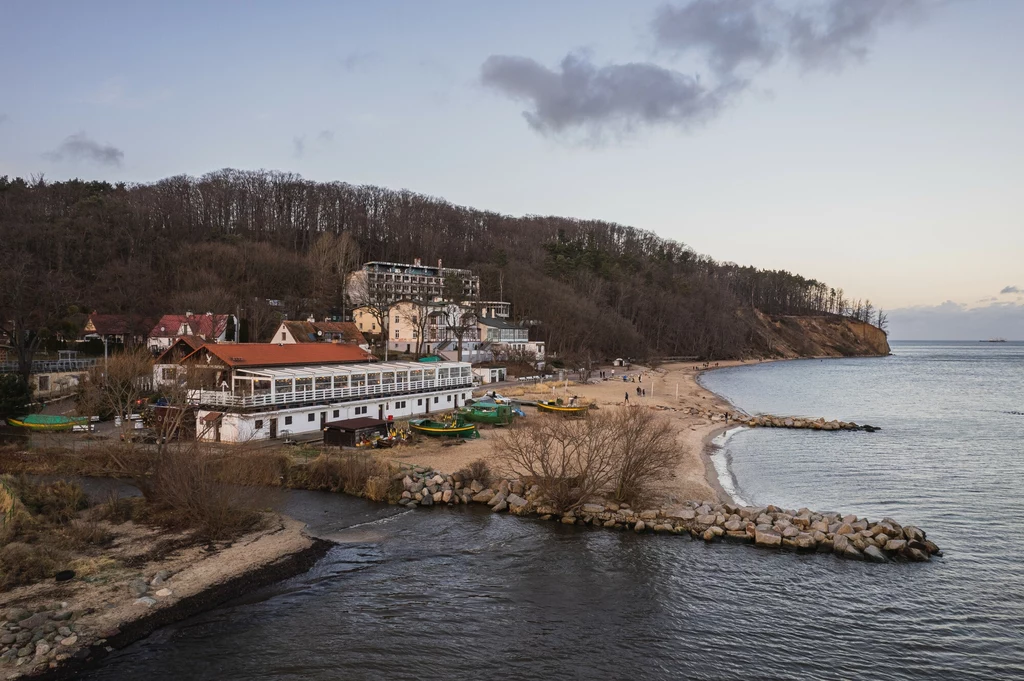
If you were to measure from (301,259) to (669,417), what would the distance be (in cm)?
6560

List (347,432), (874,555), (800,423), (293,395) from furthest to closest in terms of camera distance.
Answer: (800,423) → (293,395) → (347,432) → (874,555)

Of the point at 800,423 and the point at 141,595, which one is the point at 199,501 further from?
the point at 800,423

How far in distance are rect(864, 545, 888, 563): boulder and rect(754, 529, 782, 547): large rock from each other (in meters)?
2.79

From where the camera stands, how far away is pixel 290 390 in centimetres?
3653

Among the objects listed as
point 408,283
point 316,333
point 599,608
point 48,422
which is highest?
point 408,283

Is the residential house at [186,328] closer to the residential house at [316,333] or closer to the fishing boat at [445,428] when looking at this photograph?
the residential house at [316,333]

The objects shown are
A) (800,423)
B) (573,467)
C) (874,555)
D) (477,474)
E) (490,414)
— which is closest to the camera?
(874,555)

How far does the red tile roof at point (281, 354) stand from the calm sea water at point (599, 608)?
1290 centimetres

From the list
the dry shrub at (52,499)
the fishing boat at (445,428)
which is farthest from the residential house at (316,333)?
the dry shrub at (52,499)

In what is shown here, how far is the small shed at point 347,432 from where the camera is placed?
34.7 meters

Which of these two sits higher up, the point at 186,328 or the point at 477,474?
the point at 186,328

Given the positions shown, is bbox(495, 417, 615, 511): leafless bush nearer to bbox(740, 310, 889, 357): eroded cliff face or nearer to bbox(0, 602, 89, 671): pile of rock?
bbox(0, 602, 89, 671): pile of rock

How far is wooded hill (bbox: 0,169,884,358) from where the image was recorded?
76.5 meters

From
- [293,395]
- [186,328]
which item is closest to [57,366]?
[186,328]
